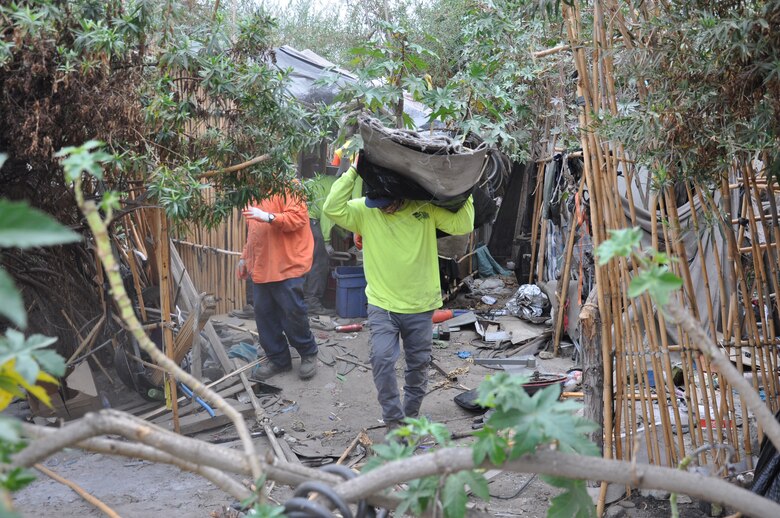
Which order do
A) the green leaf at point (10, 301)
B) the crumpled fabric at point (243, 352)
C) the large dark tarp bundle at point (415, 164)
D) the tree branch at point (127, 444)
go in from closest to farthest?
1. the green leaf at point (10, 301)
2. the tree branch at point (127, 444)
3. the large dark tarp bundle at point (415, 164)
4. the crumpled fabric at point (243, 352)

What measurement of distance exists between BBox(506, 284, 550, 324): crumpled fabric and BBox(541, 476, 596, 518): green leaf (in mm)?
7043

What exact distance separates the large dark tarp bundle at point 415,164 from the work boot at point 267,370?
233cm

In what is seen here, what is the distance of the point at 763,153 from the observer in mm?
2992

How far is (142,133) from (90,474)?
2.11 metres

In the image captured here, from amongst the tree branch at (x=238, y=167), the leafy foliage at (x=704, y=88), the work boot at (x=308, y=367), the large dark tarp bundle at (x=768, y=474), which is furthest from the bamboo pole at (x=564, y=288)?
the large dark tarp bundle at (x=768, y=474)

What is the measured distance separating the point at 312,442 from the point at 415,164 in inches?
85.7

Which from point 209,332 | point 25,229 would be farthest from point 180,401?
point 25,229

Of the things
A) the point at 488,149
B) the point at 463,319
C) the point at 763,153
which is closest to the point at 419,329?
the point at 488,149

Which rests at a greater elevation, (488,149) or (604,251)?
(488,149)

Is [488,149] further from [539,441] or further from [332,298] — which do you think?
[332,298]

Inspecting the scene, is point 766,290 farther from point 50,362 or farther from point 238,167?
point 50,362

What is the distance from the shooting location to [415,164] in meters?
4.48

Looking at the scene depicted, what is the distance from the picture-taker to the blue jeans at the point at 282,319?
6.26 meters

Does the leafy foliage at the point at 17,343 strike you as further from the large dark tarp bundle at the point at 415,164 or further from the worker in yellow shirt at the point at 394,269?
the worker in yellow shirt at the point at 394,269
